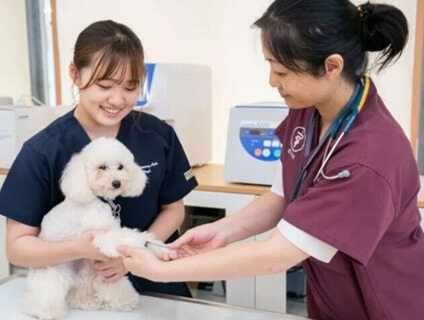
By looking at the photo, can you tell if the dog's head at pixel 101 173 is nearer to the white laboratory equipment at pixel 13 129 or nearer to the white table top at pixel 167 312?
the white table top at pixel 167 312

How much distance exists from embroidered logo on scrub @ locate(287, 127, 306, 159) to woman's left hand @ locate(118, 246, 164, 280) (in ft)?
1.22

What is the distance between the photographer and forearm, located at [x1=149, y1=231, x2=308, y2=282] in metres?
0.85

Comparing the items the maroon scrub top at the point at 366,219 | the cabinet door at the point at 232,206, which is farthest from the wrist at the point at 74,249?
the cabinet door at the point at 232,206

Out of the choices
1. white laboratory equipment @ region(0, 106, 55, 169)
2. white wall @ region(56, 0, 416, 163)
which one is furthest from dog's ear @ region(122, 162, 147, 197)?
white wall @ region(56, 0, 416, 163)

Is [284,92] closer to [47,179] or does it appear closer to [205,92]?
[47,179]

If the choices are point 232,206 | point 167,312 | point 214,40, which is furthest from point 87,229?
point 214,40

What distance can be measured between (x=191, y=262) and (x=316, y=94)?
15.0 inches

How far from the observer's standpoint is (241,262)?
0.87 meters

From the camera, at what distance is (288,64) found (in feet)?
2.89

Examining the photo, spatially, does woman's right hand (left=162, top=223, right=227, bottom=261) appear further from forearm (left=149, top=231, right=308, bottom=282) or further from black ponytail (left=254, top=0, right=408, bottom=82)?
black ponytail (left=254, top=0, right=408, bottom=82)

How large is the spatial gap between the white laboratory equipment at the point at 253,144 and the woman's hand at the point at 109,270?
0.83 metres

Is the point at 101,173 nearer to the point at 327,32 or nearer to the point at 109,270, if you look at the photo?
the point at 109,270

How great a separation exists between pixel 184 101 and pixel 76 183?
1.06 metres

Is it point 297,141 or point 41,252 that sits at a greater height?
point 297,141
